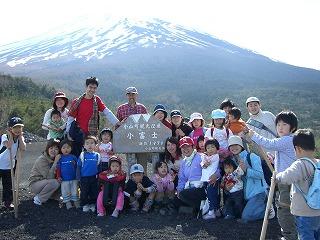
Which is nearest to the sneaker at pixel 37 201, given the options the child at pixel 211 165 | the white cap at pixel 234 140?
the child at pixel 211 165

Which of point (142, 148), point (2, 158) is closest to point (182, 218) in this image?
point (142, 148)

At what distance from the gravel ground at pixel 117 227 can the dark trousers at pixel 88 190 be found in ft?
0.79

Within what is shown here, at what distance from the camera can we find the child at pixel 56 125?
23.3 ft

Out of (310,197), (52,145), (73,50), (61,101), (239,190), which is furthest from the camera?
(73,50)

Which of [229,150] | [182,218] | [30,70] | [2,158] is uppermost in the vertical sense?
[229,150]

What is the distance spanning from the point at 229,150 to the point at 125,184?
5.46 feet

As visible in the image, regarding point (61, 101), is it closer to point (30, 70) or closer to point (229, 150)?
point (229, 150)

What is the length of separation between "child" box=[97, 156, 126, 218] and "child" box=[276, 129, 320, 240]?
2761mm

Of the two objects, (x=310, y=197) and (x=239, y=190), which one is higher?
(x=310, y=197)

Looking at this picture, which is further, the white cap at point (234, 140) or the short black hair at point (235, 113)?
the short black hair at point (235, 113)

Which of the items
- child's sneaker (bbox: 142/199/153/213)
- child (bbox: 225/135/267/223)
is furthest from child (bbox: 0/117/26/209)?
child (bbox: 225/135/267/223)

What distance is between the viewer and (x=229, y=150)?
20.5ft

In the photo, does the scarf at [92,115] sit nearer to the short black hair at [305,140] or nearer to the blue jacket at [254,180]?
the blue jacket at [254,180]

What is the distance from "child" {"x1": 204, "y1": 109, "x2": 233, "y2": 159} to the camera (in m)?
6.34
